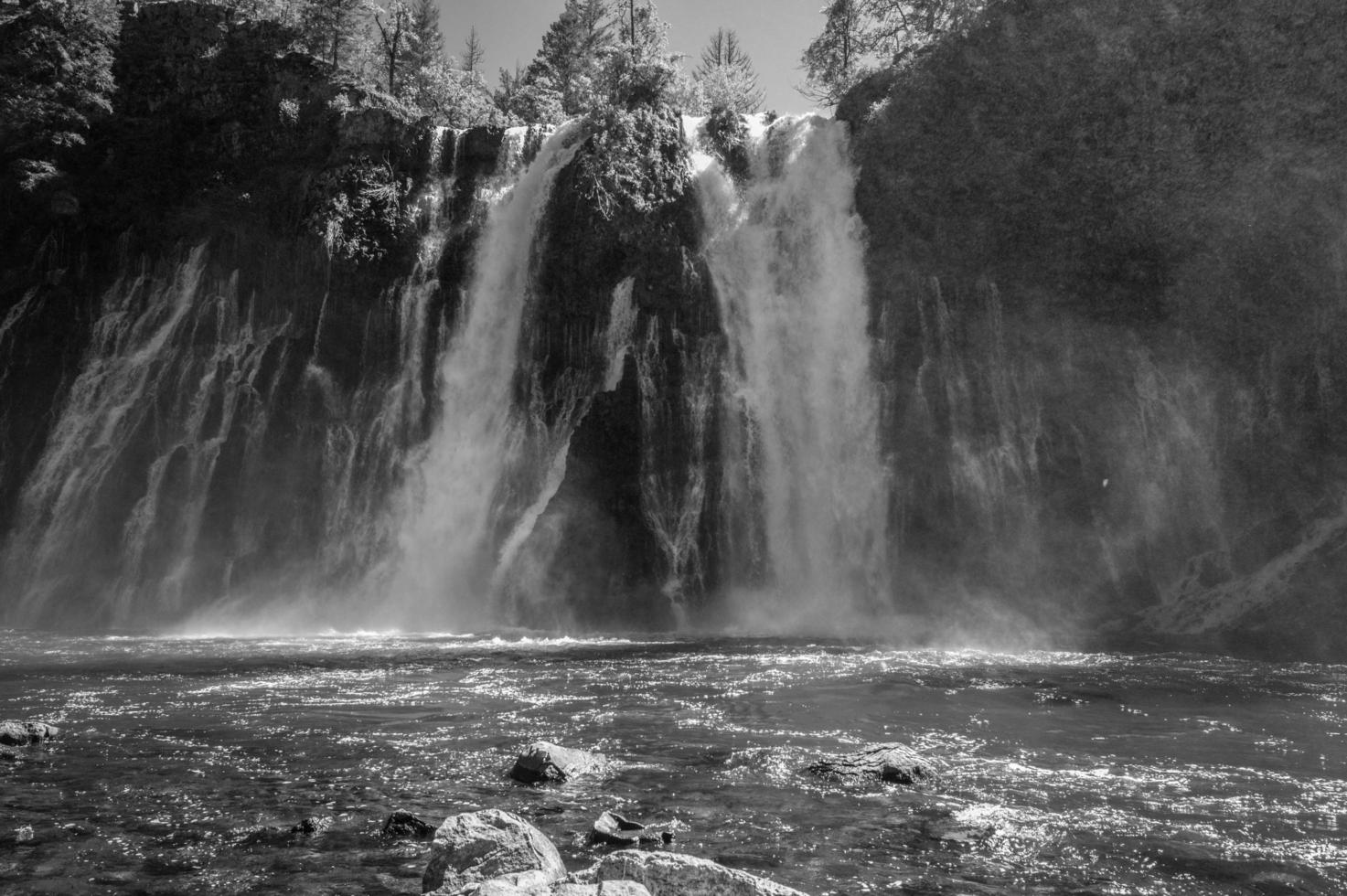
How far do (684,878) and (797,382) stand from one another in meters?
21.0

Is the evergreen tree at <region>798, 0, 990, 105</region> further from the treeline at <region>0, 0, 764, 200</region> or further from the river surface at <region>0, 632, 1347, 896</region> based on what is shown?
the river surface at <region>0, 632, 1347, 896</region>

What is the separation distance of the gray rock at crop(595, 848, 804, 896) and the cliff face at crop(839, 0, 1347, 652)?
1863cm

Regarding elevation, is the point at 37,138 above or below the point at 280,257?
above

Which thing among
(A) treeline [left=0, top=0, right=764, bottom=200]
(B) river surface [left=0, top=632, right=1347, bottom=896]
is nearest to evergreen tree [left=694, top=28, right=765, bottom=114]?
(A) treeline [left=0, top=0, right=764, bottom=200]

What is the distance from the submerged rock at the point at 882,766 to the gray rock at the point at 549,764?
211cm

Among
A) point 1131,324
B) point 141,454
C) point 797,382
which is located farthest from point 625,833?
point 141,454

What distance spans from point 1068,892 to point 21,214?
39545 millimetres

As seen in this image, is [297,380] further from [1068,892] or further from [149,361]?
[1068,892]

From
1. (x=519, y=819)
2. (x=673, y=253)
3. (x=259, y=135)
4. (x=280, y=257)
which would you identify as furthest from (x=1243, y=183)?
(x=259, y=135)

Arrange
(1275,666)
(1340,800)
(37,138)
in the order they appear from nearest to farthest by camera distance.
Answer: (1340,800)
(1275,666)
(37,138)

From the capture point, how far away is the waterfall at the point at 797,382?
79.3 feet

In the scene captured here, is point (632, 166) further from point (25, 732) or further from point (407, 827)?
point (407, 827)

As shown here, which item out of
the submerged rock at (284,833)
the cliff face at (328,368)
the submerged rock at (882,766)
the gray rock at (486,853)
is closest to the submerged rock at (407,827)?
the submerged rock at (284,833)

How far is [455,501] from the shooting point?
25.9 metres
